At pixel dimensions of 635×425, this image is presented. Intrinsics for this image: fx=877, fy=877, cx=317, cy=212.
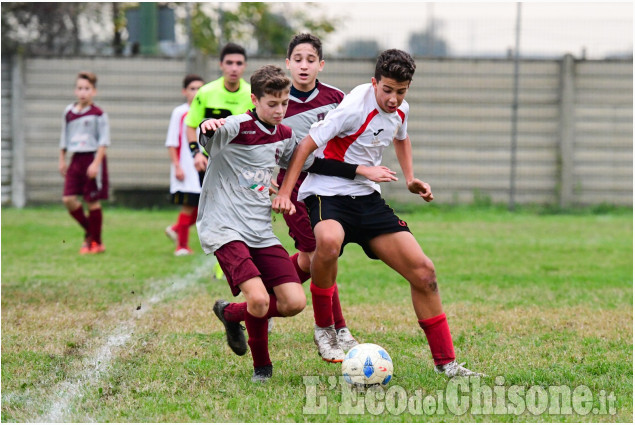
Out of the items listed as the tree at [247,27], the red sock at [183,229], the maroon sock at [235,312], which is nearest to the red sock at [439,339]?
the maroon sock at [235,312]

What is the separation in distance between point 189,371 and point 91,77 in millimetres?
5944

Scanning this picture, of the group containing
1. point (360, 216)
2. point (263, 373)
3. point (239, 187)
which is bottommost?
point (263, 373)

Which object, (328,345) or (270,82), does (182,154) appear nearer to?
(328,345)

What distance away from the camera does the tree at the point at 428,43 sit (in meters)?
15.3

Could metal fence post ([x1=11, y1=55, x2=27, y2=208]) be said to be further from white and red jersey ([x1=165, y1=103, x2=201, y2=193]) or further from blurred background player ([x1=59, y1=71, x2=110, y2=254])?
white and red jersey ([x1=165, y1=103, x2=201, y2=193])

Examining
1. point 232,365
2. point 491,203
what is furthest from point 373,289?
point 491,203

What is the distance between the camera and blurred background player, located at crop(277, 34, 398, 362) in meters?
5.44

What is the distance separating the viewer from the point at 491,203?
1535 centimetres

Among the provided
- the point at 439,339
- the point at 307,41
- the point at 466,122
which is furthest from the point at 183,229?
the point at 466,122

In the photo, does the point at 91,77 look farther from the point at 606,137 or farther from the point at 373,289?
the point at 606,137

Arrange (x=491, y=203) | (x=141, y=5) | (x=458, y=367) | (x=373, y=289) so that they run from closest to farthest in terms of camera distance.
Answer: (x=458, y=367) < (x=373, y=289) < (x=491, y=203) < (x=141, y=5)

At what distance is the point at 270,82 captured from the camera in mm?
4590

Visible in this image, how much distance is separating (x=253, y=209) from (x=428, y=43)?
11287 millimetres

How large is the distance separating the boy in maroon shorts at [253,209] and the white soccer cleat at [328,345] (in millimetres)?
514
